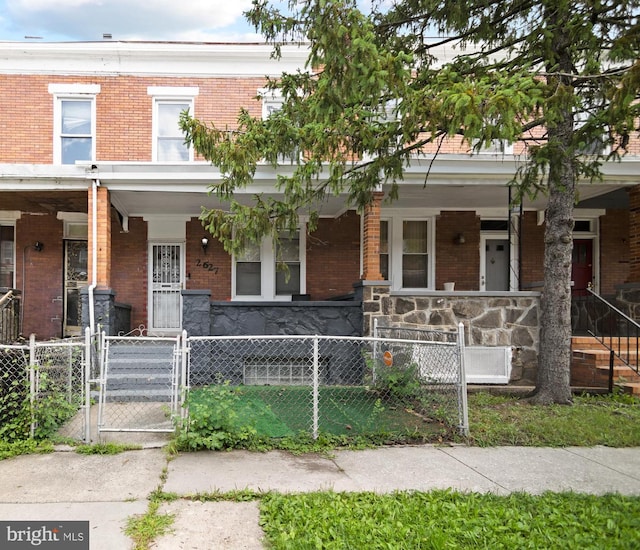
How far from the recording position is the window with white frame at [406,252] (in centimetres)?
1207

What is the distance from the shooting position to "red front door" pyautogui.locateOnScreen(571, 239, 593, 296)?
A: 12.6 metres

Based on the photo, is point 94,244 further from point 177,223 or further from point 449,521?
point 449,521

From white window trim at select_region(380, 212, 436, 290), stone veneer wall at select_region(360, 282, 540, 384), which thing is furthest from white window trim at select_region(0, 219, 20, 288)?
white window trim at select_region(380, 212, 436, 290)

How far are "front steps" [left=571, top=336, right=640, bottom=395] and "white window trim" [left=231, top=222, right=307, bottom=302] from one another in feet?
19.4

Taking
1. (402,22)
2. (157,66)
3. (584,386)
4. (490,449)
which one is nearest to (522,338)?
(584,386)

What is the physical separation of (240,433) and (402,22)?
21.6 feet

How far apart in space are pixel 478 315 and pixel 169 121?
335 inches

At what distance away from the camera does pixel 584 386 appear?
840 cm

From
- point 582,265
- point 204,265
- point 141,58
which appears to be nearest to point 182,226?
point 204,265

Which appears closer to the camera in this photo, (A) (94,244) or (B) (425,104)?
(B) (425,104)

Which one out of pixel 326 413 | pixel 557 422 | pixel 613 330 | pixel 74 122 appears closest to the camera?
pixel 557 422

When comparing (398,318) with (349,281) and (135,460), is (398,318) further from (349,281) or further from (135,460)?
(135,460)

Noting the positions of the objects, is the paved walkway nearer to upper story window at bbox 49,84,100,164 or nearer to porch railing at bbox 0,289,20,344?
porch railing at bbox 0,289,20,344

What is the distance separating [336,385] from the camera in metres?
8.77
